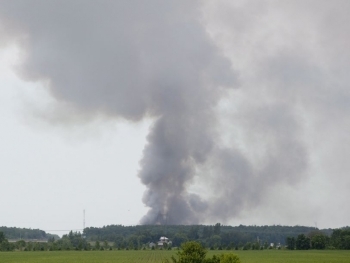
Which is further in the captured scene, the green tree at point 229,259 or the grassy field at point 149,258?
the grassy field at point 149,258

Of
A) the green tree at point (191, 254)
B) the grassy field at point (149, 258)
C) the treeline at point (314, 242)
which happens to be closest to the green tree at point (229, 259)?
the green tree at point (191, 254)

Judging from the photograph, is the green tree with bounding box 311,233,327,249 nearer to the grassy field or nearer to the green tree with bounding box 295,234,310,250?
the green tree with bounding box 295,234,310,250

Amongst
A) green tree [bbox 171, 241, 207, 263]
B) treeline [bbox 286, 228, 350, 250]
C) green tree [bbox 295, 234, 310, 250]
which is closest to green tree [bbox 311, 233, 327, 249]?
treeline [bbox 286, 228, 350, 250]

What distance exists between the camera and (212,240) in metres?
195

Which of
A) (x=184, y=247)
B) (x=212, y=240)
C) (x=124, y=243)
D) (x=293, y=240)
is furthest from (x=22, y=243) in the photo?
(x=184, y=247)

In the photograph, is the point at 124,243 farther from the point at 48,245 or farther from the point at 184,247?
the point at 184,247

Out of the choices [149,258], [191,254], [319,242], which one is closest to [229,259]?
[191,254]

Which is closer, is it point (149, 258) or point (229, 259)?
point (229, 259)

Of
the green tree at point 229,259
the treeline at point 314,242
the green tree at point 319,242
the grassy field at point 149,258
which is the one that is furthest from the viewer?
the green tree at point 319,242

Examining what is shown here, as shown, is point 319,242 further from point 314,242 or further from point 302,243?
point 302,243

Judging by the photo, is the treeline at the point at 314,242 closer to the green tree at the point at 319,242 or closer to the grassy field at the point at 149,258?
the green tree at the point at 319,242

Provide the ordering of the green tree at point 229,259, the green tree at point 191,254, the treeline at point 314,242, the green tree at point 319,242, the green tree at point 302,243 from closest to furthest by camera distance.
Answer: the green tree at point 191,254, the green tree at point 229,259, the treeline at point 314,242, the green tree at point 302,243, the green tree at point 319,242

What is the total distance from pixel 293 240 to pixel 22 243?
85412mm

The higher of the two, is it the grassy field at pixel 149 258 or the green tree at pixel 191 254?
the green tree at pixel 191 254
